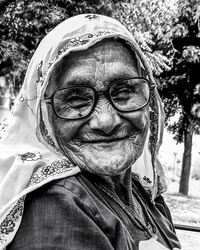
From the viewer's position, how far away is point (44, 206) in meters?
1.19

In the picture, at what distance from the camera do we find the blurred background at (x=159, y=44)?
22.0ft

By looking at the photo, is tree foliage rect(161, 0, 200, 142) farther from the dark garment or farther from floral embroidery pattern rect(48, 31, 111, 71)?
the dark garment

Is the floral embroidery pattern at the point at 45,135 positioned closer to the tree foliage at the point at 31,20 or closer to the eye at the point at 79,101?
the eye at the point at 79,101

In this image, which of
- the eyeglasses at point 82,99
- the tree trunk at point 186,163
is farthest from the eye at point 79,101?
the tree trunk at point 186,163

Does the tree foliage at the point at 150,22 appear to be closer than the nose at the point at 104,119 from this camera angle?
No

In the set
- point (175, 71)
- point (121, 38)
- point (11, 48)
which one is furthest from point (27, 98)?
point (175, 71)

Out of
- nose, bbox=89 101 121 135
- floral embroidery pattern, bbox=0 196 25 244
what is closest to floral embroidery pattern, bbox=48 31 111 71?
nose, bbox=89 101 121 135

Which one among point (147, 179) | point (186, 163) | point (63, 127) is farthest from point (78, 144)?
point (186, 163)

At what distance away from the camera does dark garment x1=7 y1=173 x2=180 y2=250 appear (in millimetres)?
Answer: 1161

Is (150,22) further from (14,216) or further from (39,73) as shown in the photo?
(14,216)

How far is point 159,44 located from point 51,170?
8782 millimetres

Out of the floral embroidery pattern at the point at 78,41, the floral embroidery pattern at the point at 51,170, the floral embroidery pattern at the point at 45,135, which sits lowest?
the floral embroidery pattern at the point at 51,170

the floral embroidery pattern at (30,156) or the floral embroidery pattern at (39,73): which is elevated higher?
the floral embroidery pattern at (39,73)

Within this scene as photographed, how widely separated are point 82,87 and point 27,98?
273 millimetres
